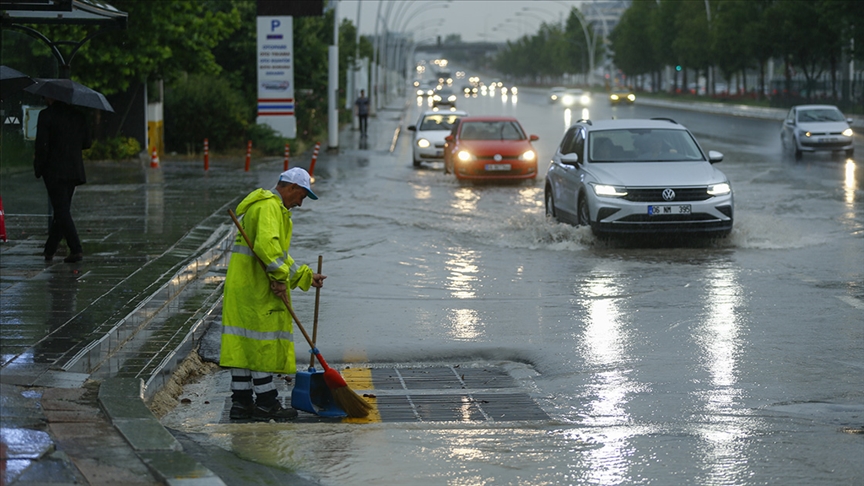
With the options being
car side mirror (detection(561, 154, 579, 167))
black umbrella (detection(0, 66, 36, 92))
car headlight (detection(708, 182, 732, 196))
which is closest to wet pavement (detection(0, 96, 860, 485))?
black umbrella (detection(0, 66, 36, 92))

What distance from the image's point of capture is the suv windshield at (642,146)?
1558 centimetres

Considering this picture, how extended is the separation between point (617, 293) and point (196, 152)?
905 inches

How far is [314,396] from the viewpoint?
6.97 metres

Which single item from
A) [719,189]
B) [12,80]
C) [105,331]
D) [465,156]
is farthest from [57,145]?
[465,156]

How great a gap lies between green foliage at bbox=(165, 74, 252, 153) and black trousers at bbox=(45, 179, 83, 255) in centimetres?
1996

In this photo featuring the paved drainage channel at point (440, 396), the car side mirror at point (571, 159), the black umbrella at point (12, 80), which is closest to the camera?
the paved drainage channel at point (440, 396)

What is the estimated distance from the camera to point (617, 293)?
11.4m

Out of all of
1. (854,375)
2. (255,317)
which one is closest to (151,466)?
(255,317)

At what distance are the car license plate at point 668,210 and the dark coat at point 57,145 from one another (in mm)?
6701

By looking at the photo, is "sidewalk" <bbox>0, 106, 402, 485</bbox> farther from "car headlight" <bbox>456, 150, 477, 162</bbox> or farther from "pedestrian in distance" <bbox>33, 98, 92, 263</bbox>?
"car headlight" <bbox>456, 150, 477, 162</bbox>

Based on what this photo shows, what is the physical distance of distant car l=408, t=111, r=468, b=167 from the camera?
28938mm

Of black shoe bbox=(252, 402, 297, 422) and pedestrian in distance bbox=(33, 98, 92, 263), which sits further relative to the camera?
pedestrian in distance bbox=(33, 98, 92, 263)

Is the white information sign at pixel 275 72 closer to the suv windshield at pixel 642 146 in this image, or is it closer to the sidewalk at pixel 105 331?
the sidewalk at pixel 105 331

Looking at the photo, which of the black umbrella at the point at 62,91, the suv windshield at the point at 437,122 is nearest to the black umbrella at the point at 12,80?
the black umbrella at the point at 62,91
